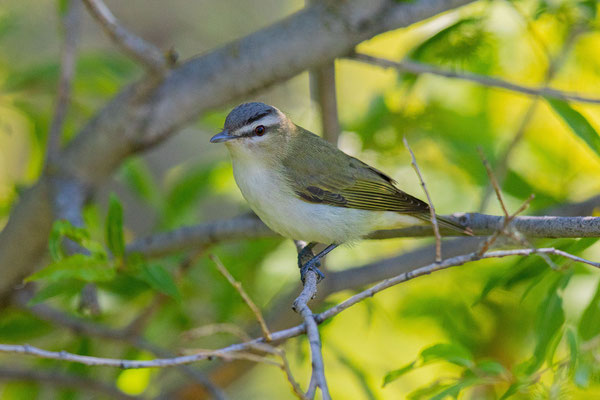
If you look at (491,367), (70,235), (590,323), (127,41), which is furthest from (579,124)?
(70,235)

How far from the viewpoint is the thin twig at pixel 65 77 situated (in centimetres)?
329

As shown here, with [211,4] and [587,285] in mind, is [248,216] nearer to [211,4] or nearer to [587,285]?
[587,285]

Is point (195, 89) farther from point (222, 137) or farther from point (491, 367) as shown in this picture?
point (491, 367)

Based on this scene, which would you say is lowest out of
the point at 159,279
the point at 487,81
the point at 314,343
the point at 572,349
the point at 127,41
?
the point at 572,349

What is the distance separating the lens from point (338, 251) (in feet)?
13.3

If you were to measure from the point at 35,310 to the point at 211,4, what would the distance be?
4.55m

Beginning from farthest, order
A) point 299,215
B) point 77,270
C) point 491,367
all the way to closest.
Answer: point 299,215 → point 77,270 → point 491,367

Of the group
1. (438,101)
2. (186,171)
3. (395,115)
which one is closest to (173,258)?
(186,171)

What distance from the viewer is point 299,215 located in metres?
2.99

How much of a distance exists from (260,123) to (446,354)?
4.86ft

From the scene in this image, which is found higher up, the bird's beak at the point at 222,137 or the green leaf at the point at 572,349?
the bird's beak at the point at 222,137

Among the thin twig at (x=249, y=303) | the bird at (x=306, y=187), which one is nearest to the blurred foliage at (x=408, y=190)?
the bird at (x=306, y=187)

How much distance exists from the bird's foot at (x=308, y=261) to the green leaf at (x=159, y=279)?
559 millimetres

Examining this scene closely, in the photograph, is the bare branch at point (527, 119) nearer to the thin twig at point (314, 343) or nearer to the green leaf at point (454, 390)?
the green leaf at point (454, 390)
